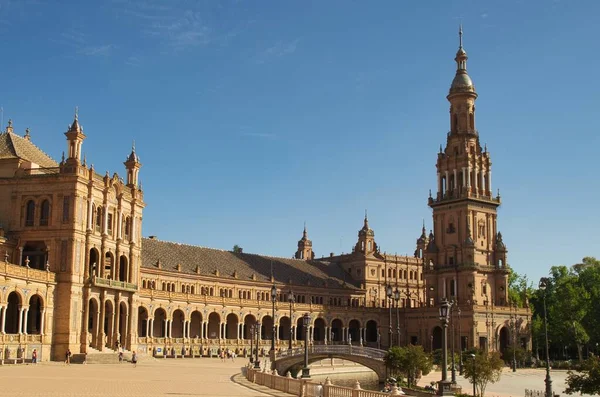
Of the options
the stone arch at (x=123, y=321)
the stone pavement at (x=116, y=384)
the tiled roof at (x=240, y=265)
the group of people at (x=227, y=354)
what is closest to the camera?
the stone pavement at (x=116, y=384)

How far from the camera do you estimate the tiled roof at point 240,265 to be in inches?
4107

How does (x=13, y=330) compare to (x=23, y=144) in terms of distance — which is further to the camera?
(x=23, y=144)

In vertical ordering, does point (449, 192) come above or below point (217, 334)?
above

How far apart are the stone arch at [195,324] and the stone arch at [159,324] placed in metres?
4.96

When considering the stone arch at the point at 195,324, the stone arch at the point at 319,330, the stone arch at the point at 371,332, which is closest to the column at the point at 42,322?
the stone arch at the point at 195,324

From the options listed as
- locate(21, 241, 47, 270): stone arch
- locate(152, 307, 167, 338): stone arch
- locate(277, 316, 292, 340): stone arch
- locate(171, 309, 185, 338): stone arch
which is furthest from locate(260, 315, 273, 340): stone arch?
locate(21, 241, 47, 270): stone arch

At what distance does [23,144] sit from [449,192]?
214 ft

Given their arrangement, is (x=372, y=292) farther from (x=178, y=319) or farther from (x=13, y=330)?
(x=13, y=330)

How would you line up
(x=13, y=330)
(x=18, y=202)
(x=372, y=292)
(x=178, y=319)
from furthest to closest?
(x=372, y=292), (x=178, y=319), (x=18, y=202), (x=13, y=330)

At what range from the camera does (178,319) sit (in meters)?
98.0

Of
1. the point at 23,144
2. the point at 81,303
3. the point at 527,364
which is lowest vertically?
the point at 527,364

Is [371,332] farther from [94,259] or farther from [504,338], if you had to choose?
[94,259]

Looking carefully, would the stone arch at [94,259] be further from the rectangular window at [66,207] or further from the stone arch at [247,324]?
the stone arch at [247,324]

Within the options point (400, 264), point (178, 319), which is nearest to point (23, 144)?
point (178, 319)
